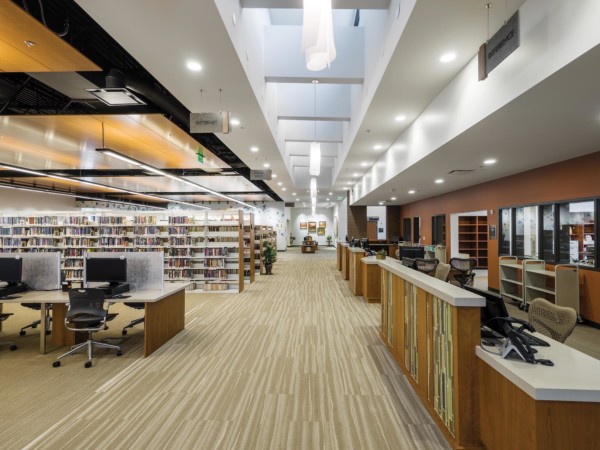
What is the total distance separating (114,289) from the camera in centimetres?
412

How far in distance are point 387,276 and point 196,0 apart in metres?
3.91

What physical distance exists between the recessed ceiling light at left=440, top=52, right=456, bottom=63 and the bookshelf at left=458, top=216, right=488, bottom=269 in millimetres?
10175

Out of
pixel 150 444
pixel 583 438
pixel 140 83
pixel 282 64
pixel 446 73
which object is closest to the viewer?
pixel 583 438

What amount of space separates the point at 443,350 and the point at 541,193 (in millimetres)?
6265

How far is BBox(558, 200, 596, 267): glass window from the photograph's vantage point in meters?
5.65

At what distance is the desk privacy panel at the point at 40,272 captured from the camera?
183 inches

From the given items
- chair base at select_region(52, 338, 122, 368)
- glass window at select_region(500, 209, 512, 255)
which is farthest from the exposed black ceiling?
glass window at select_region(500, 209, 512, 255)

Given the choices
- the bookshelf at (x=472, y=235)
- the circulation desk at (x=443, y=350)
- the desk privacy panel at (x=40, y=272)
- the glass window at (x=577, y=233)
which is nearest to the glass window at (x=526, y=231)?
the glass window at (x=577, y=233)

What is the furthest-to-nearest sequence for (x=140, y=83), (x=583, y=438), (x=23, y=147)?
(x=23, y=147) < (x=140, y=83) < (x=583, y=438)

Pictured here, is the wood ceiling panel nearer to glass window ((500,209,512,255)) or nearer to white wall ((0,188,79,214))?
glass window ((500,209,512,255))

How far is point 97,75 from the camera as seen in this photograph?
4.46 metres

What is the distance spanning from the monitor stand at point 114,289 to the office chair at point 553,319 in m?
4.91

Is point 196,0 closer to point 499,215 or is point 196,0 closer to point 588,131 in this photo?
point 588,131

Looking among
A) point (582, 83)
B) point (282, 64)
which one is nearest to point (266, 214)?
point (282, 64)
